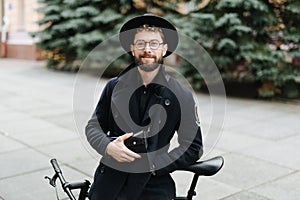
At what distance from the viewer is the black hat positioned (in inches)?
93.0

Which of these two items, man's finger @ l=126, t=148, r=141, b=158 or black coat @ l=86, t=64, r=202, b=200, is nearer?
man's finger @ l=126, t=148, r=141, b=158

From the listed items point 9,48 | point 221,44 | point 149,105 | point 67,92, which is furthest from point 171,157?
point 9,48

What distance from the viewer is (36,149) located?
538 centimetres

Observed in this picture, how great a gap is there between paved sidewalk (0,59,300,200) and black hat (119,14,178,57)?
648 millimetres

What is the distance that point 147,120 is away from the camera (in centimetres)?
239

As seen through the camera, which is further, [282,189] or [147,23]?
[282,189]

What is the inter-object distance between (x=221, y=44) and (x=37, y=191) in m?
5.91

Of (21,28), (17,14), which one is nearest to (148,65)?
(21,28)

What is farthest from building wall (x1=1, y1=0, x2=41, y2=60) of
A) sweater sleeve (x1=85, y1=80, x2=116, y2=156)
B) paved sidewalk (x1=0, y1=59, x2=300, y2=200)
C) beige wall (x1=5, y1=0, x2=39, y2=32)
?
sweater sleeve (x1=85, y1=80, x2=116, y2=156)

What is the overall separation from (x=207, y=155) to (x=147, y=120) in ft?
6.95

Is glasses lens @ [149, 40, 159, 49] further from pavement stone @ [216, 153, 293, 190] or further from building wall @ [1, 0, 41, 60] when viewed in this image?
building wall @ [1, 0, 41, 60]

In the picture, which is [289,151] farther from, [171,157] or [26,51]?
[26,51]

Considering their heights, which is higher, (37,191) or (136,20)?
(136,20)

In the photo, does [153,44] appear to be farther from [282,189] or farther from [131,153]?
[282,189]
